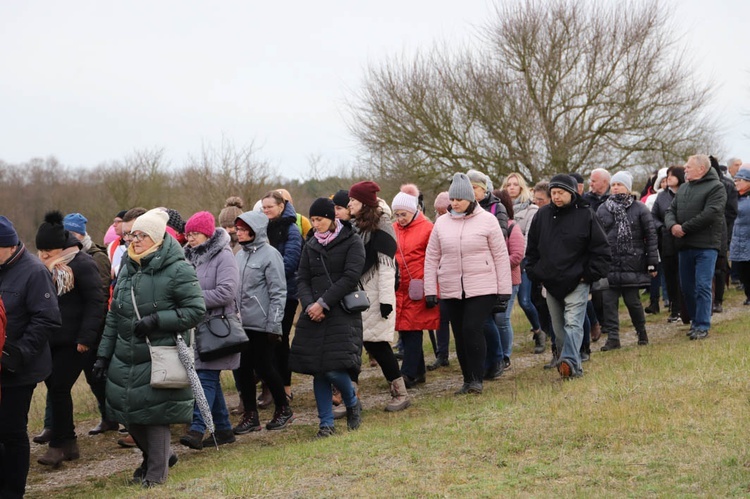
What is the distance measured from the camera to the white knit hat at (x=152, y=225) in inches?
254

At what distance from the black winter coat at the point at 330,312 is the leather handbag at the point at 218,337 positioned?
0.51 meters

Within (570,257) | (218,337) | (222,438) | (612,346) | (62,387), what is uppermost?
(570,257)

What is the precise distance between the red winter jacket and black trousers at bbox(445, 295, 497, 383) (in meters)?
0.64

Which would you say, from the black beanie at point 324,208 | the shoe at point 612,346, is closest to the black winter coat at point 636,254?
the shoe at point 612,346

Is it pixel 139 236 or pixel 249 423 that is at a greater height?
pixel 139 236

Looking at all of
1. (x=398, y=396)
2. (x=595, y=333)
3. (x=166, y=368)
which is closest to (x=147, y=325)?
(x=166, y=368)

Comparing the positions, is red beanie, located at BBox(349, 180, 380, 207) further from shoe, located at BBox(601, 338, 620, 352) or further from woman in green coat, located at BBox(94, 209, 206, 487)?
shoe, located at BBox(601, 338, 620, 352)

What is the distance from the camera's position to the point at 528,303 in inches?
476

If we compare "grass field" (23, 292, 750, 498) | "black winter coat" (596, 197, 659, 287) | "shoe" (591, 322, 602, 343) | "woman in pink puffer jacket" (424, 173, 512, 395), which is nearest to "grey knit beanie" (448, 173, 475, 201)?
"woman in pink puffer jacket" (424, 173, 512, 395)

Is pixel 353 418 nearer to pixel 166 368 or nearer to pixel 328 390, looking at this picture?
pixel 328 390

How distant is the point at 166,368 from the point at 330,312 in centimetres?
182

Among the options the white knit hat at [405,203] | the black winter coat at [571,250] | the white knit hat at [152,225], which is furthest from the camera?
the white knit hat at [405,203]

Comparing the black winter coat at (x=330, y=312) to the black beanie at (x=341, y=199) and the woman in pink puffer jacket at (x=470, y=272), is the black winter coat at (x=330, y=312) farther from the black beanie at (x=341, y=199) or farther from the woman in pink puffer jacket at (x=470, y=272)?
the woman in pink puffer jacket at (x=470, y=272)

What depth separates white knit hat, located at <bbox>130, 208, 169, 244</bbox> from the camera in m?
6.45
